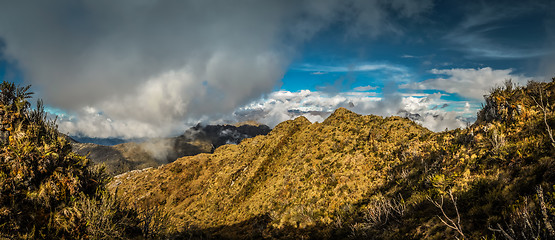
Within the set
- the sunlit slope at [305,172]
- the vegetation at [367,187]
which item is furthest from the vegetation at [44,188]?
the sunlit slope at [305,172]

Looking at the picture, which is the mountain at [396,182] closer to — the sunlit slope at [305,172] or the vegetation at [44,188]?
the sunlit slope at [305,172]

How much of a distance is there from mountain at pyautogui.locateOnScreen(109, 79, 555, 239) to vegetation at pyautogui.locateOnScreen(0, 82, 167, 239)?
67.5 inches

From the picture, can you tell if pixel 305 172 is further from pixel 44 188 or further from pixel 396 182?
pixel 44 188

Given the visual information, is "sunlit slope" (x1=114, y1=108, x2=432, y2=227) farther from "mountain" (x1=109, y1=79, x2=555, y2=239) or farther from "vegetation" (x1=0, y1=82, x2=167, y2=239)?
"vegetation" (x1=0, y1=82, x2=167, y2=239)

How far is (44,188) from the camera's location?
9.79m

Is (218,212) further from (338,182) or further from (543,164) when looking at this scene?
(543,164)

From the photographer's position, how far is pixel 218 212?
140ft

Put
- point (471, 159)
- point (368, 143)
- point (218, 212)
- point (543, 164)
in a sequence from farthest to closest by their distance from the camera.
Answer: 1. point (218, 212)
2. point (368, 143)
3. point (471, 159)
4. point (543, 164)

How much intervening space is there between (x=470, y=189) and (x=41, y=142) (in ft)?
79.5

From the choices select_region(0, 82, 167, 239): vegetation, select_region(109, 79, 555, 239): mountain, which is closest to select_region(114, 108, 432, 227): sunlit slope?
select_region(109, 79, 555, 239): mountain

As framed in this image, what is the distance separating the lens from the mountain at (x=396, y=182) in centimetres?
990

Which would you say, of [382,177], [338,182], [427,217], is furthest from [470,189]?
[338,182]

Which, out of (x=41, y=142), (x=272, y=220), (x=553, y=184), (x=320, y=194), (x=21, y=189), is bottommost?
(x=272, y=220)

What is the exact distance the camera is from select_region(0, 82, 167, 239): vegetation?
9016mm
